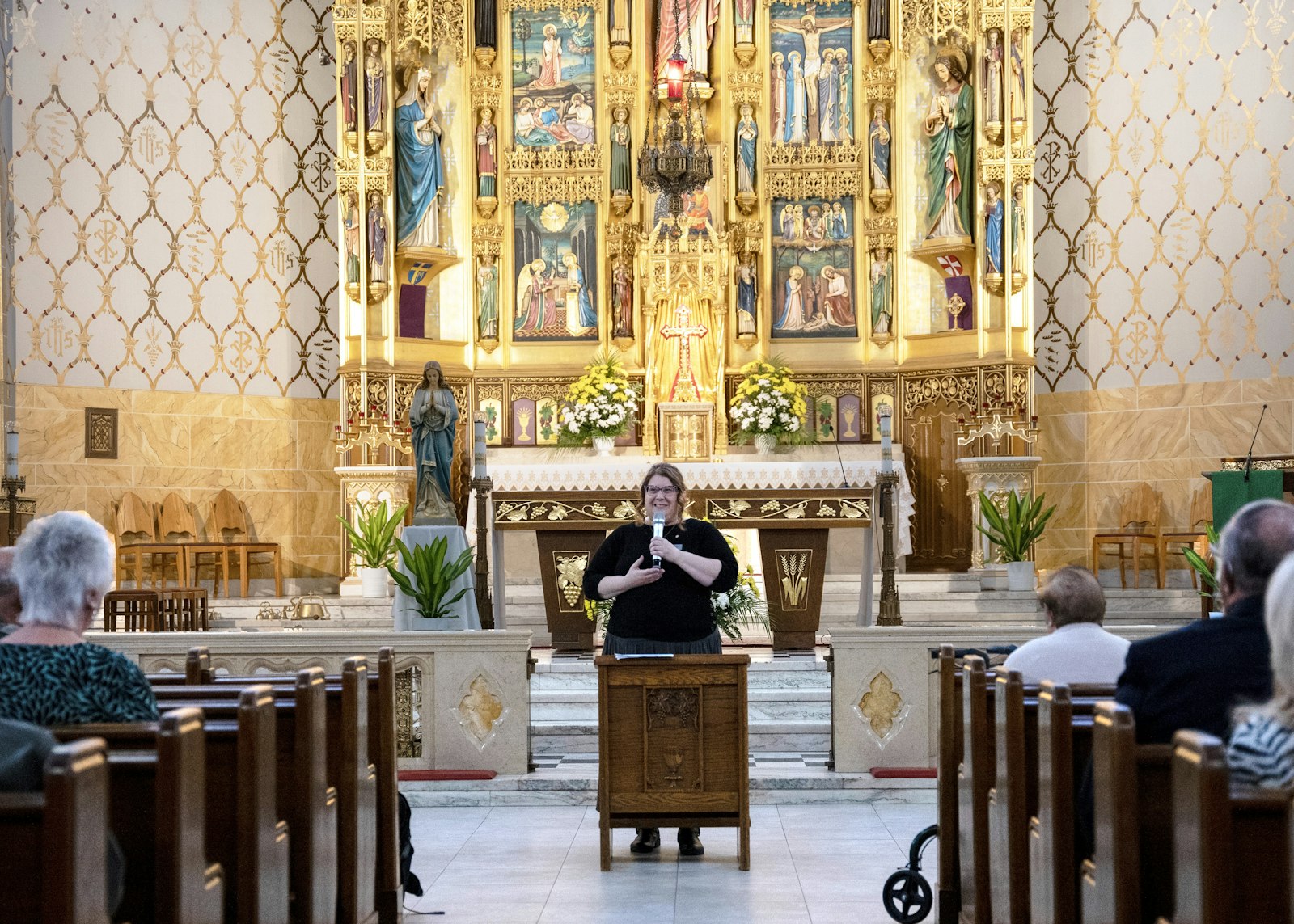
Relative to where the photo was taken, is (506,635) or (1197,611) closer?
(506,635)

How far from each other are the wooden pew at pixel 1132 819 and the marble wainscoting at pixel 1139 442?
11418 mm

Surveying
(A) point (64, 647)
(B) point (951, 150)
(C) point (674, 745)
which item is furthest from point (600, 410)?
(A) point (64, 647)

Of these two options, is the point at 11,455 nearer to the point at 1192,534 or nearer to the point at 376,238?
the point at 376,238

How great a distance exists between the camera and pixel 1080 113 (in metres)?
15.1

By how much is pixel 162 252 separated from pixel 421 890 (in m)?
10.5

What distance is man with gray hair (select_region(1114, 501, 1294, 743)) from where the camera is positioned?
3123mm

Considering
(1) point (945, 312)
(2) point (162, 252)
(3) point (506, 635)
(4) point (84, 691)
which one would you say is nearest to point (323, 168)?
(2) point (162, 252)

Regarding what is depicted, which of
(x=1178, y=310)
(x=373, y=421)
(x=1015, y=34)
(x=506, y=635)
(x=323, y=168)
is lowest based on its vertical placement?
(x=506, y=635)

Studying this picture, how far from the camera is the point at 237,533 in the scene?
569 inches

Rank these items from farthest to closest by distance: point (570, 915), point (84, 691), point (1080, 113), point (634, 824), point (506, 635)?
point (1080, 113) < point (506, 635) < point (634, 824) < point (570, 915) < point (84, 691)

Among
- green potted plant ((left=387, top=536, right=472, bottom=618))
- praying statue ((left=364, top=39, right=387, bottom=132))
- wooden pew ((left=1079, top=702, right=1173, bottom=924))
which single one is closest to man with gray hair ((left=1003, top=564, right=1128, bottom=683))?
wooden pew ((left=1079, top=702, right=1173, bottom=924))

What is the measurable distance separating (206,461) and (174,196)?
8.29ft

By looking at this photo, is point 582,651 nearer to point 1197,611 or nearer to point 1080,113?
point 1197,611

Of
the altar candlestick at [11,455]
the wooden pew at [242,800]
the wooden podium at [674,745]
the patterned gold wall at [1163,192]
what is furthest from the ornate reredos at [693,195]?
the wooden pew at [242,800]
